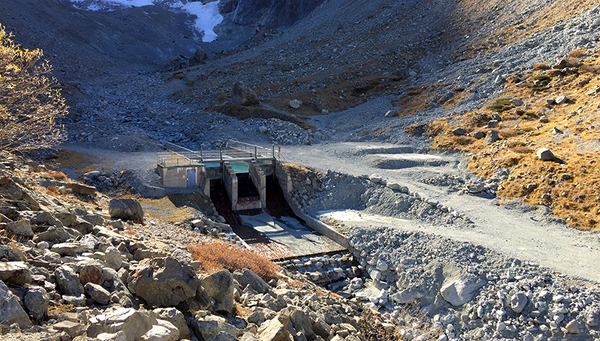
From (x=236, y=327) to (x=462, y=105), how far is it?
36.5m

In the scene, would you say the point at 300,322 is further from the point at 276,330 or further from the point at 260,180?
the point at 260,180

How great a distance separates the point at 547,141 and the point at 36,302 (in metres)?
28.5

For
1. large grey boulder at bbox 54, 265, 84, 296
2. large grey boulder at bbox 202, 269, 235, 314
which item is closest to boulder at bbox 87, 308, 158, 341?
large grey boulder at bbox 54, 265, 84, 296

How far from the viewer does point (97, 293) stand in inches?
263

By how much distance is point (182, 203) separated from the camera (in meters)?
24.0

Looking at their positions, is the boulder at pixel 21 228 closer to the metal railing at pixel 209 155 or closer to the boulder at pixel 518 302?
the boulder at pixel 518 302

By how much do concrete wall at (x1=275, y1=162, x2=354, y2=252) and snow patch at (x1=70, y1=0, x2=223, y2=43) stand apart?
311 feet

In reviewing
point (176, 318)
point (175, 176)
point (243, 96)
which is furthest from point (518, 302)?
point (243, 96)

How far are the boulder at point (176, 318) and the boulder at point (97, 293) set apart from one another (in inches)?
32.1

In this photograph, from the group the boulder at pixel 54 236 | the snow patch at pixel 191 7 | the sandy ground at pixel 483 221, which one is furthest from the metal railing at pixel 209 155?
the snow patch at pixel 191 7

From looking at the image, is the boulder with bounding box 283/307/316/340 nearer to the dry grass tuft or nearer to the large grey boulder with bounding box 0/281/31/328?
the dry grass tuft

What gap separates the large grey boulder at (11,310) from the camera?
5309 millimetres

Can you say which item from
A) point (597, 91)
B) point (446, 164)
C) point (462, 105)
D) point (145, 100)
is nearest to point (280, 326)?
point (446, 164)

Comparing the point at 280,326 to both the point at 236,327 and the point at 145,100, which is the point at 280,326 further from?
the point at 145,100
